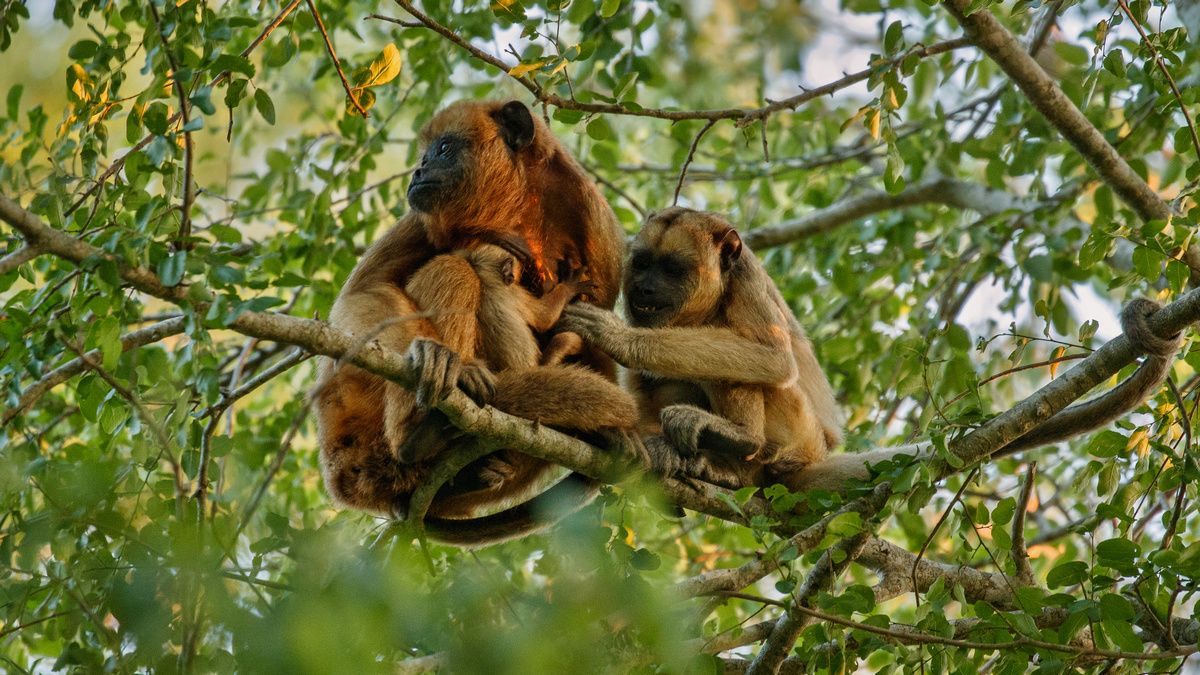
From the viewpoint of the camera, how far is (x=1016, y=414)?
3.93 metres

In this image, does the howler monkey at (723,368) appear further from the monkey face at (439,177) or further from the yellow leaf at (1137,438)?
the monkey face at (439,177)

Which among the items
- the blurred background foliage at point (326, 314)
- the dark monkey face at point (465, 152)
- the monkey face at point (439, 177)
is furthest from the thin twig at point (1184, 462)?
the monkey face at point (439, 177)

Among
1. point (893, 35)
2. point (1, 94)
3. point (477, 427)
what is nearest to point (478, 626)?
point (477, 427)

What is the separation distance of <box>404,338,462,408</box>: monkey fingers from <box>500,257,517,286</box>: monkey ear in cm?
97

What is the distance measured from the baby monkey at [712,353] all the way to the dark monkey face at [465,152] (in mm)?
770

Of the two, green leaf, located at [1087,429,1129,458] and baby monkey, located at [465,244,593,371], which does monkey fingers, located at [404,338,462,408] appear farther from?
green leaf, located at [1087,429,1129,458]

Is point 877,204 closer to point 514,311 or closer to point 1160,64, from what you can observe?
point 1160,64

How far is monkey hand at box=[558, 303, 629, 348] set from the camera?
4.92 metres

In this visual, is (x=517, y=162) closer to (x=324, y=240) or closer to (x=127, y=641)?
(x=324, y=240)

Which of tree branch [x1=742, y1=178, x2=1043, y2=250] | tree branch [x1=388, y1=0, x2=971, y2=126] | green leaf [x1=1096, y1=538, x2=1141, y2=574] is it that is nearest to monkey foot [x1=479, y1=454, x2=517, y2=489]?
tree branch [x1=388, y1=0, x2=971, y2=126]

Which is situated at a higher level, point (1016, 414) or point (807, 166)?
point (807, 166)

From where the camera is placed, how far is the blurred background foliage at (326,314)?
2482mm

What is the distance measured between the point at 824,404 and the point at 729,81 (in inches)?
297

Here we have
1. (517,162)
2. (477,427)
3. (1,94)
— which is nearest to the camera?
(477,427)
